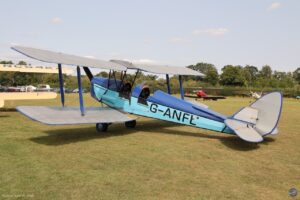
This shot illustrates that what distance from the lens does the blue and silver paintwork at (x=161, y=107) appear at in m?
9.49

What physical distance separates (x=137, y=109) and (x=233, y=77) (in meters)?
82.3

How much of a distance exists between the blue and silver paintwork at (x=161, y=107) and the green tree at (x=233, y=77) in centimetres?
8034

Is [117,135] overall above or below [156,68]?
below

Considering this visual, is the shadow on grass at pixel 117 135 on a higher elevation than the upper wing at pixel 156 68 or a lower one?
lower

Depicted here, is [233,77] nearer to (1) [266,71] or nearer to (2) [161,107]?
(1) [266,71]

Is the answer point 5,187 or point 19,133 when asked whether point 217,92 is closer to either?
point 19,133

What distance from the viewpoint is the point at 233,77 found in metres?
89.3

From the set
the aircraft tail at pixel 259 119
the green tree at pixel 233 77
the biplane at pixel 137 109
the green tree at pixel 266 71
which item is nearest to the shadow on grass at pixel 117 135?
the biplane at pixel 137 109

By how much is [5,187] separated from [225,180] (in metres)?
3.94

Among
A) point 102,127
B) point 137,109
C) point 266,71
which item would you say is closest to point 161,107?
point 137,109

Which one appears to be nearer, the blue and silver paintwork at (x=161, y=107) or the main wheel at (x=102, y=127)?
the blue and silver paintwork at (x=161, y=107)

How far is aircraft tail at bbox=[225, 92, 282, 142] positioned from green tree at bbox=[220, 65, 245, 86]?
270ft

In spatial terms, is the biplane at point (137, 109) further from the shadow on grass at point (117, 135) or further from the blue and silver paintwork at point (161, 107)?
the shadow on grass at point (117, 135)

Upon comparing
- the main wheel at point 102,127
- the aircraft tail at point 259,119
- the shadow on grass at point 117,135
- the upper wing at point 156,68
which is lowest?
the shadow on grass at point 117,135
